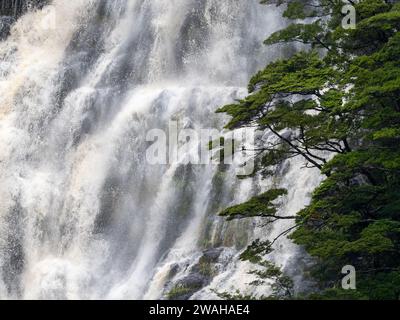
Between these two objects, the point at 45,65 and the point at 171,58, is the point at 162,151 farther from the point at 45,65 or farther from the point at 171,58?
the point at 45,65

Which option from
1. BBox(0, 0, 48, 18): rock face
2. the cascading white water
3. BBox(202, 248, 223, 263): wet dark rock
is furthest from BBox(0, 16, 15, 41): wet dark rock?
BBox(202, 248, 223, 263): wet dark rock

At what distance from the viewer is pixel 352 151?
14320 millimetres

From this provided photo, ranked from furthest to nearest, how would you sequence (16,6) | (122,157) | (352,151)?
(16,6) < (122,157) < (352,151)

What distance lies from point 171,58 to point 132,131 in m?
4.19

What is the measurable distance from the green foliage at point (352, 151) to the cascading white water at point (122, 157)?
17.1 feet

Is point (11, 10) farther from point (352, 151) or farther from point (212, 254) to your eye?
point (352, 151)

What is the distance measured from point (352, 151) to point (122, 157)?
15.2m

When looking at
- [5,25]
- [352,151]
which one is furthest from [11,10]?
[352,151]

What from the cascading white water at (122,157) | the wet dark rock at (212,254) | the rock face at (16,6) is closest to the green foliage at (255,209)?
the cascading white water at (122,157)

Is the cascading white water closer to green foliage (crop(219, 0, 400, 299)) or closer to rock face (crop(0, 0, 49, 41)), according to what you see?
rock face (crop(0, 0, 49, 41))

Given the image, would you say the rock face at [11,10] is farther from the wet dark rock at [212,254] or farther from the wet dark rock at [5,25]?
the wet dark rock at [212,254]

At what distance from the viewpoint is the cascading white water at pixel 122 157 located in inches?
931

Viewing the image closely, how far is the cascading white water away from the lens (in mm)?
23656

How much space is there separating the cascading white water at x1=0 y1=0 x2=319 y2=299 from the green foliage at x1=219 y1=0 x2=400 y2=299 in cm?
521
